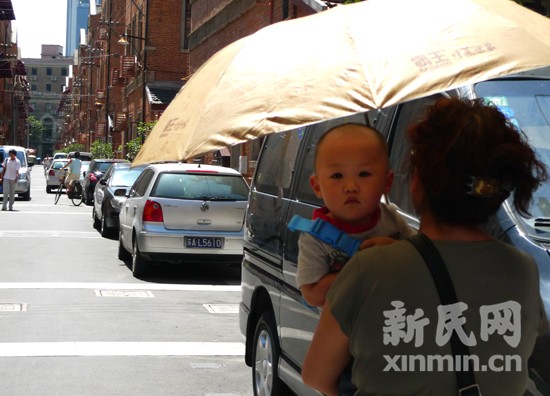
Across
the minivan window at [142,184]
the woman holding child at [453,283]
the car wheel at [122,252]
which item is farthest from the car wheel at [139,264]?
the woman holding child at [453,283]

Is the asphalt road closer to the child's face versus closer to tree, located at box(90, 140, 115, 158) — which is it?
the child's face

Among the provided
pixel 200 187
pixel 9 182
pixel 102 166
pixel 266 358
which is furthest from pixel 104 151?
pixel 266 358

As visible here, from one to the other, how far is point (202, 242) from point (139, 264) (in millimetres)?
1063

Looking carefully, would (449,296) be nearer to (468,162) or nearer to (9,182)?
(468,162)

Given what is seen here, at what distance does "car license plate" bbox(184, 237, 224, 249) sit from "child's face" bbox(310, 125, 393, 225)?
35.6 ft

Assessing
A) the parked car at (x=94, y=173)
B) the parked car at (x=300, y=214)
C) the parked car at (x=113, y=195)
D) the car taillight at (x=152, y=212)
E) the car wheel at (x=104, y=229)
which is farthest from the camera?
the parked car at (x=94, y=173)

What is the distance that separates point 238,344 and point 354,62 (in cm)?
642

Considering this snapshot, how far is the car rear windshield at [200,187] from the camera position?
13969 mm

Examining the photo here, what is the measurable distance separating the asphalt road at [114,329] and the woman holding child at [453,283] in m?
4.97

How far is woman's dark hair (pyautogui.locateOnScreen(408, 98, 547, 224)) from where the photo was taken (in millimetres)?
2541

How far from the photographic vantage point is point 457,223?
2.60 meters

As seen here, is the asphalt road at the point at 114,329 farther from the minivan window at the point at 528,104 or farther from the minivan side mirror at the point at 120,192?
the minivan window at the point at 528,104

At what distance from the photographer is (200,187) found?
14062 mm

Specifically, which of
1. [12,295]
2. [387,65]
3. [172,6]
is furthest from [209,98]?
[172,6]
